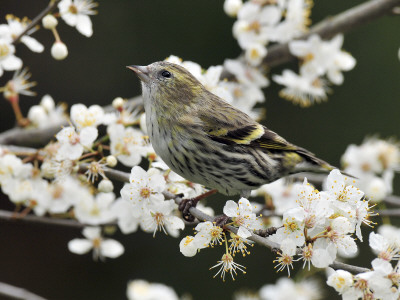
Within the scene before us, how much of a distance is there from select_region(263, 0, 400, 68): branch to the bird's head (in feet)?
3.35

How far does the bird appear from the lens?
9.87 feet

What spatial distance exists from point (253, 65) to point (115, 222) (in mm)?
1463

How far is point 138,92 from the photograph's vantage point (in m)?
6.41

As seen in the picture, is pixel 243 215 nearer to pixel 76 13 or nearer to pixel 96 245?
pixel 96 245

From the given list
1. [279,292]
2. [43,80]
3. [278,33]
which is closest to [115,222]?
[279,292]

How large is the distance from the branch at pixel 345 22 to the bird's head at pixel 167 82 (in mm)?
1021

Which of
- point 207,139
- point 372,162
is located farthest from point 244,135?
point 372,162

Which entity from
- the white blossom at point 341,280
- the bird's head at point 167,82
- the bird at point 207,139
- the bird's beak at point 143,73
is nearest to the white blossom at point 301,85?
the bird at point 207,139

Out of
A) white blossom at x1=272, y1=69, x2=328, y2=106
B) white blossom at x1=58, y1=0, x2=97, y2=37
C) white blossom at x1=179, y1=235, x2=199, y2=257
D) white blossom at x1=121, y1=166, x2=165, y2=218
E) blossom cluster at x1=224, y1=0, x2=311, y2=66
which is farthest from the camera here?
white blossom at x1=272, y1=69, x2=328, y2=106

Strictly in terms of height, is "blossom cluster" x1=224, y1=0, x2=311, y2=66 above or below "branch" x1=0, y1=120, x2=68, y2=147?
above

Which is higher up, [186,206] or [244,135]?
[244,135]

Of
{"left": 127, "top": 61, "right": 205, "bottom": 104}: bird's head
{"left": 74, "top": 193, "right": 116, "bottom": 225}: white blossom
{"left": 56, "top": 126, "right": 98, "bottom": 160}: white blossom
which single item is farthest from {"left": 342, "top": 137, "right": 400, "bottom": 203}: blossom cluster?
{"left": 56, "top": 126, "right": 98, "bottom": 160}: white blossom

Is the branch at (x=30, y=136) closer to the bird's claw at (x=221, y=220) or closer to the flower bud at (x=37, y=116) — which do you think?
the flower bud at (x=37, y=116)

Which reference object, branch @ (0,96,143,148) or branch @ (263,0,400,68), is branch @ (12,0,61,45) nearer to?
branch @ (0,96,143,148)
